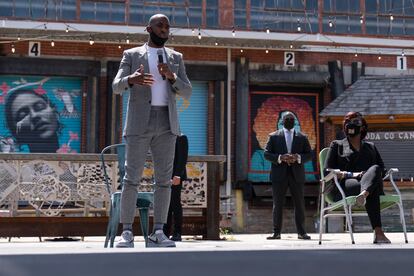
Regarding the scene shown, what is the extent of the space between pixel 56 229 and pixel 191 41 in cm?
793

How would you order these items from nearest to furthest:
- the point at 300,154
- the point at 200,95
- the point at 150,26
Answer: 1. the point at 150,26
2. the point at 300,154
3. the point at 200,95

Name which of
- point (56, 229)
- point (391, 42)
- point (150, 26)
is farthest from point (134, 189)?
point (391, 42)

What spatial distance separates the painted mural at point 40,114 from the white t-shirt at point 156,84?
11216 millimetres

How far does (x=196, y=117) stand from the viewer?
1675 cm

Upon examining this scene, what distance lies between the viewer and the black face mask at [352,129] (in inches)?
288

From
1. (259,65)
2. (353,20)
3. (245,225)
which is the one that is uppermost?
(353,20)

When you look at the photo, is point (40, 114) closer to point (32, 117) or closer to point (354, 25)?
point (32, 117)

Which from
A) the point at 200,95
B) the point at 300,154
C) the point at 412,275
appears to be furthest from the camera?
the point at 200,95

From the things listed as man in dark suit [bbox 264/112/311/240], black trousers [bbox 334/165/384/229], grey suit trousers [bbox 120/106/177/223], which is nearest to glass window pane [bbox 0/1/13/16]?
man in dark suit [bbox 264/112/311/240]

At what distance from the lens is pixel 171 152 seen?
5.29 metres

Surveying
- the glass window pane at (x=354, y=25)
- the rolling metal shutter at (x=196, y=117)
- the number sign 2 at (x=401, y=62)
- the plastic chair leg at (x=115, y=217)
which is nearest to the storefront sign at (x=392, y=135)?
the number sign 2 at (x=401, y=62)

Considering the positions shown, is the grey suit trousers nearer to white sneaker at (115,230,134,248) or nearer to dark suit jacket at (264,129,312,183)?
white sneaker at (115,230,134,248)

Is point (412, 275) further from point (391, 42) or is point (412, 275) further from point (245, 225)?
point (391, 42)

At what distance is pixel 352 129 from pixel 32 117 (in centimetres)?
1026
